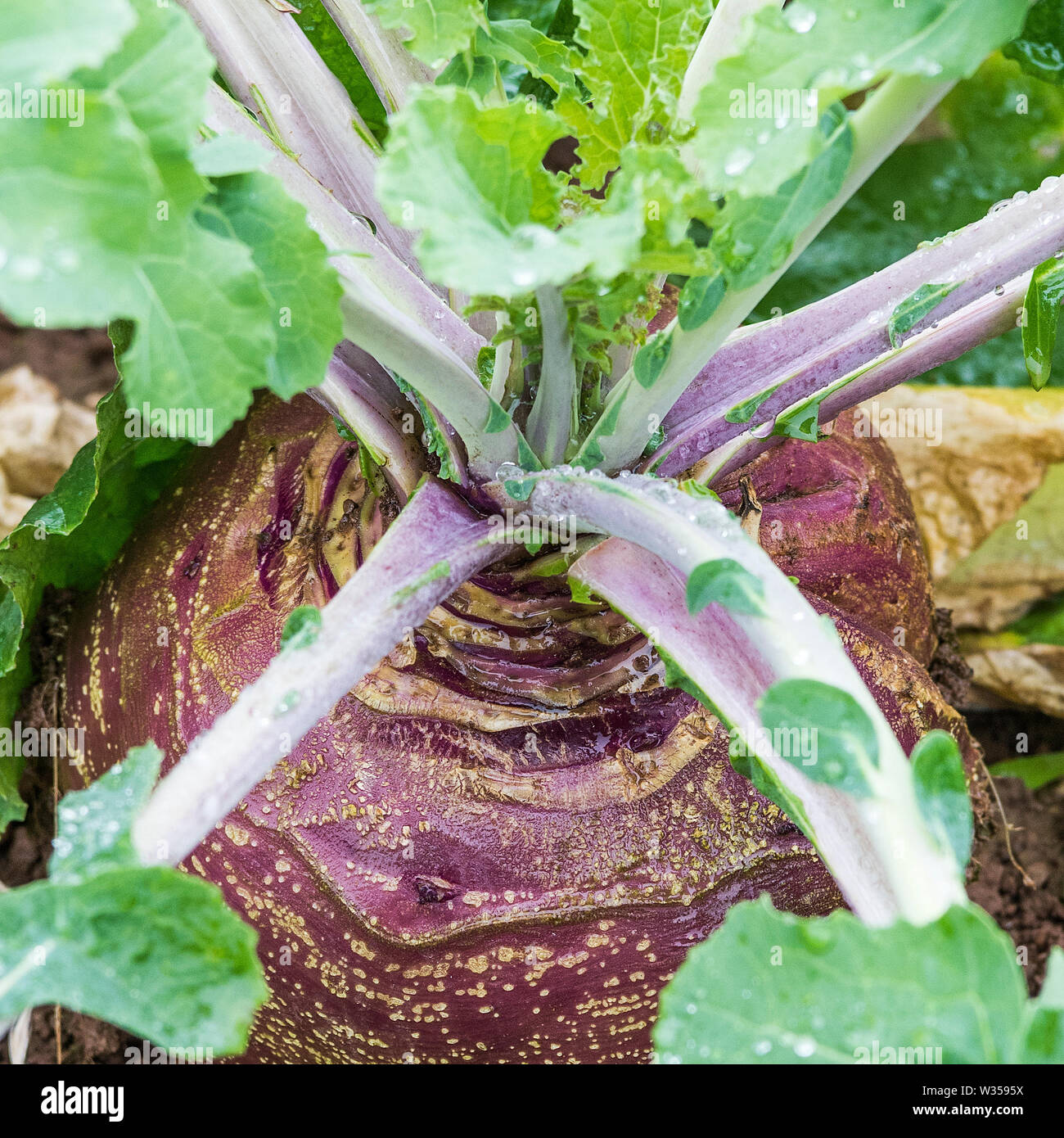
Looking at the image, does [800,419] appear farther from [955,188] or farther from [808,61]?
[955,188]

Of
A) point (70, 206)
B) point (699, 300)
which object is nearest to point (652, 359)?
point (699, 300)

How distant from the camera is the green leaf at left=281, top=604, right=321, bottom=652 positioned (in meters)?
0.72

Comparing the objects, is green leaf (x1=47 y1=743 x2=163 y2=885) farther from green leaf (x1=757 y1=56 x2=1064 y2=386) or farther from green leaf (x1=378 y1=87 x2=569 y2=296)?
green leaf (x1=757 y1=56 x2=1064 y2=386)

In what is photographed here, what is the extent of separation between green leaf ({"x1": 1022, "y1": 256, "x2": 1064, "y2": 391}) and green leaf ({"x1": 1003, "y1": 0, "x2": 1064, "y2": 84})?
33 cm

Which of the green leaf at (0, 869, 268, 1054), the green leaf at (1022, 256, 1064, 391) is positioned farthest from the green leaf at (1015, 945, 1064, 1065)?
the green leaf at (1022, 256, 1064, 391)

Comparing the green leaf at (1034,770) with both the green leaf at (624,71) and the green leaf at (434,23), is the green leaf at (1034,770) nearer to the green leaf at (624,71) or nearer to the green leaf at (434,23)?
the green leaf at (624,71)

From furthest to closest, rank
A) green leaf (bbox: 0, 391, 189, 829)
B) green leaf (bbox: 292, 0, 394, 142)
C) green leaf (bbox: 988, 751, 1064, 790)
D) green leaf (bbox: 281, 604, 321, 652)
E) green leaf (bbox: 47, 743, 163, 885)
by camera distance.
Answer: green leaf (bbox: 988, 751, 1064, 790) → green leaf (bbox: 292, 0, 394, 142) → green leaf (bbox: 0, 391, 189, 829) → green leaf (bbox: 281, 604, 321, 652) → green leaf (bbox: 47, 743, 163, 885)

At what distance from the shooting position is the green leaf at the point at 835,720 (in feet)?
2.06

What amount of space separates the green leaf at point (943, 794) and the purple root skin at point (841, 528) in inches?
18.1

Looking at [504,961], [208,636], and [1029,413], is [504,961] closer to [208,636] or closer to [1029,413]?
[208,636]

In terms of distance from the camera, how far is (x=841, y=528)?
1132 millimetres

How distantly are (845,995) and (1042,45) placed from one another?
1.05m

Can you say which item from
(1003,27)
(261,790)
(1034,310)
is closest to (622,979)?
(261,790)

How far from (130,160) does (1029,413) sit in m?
1.46
